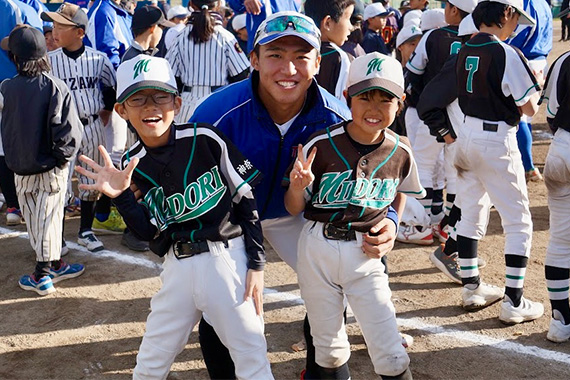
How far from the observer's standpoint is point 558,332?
4.17 meters

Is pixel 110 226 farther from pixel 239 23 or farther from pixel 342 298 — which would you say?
pixel 239 23

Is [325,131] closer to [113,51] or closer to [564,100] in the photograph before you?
[564,100]

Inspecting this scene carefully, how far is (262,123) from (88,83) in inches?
128

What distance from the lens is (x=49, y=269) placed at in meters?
5.23

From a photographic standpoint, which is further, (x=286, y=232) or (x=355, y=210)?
(x=286, y=232)

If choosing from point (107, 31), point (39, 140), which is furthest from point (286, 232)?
point (107, 31)

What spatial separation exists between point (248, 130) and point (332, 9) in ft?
7.14

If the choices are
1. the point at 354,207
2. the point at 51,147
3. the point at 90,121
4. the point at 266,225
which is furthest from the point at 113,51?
the point at 354,207

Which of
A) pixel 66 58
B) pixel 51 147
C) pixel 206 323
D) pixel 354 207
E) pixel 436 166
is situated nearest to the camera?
pixel 354 207

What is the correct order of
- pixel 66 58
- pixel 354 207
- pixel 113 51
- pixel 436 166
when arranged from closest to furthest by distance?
pixel 354 207 → pixel 66 58 → pixel 436 166 → pixel 113 51

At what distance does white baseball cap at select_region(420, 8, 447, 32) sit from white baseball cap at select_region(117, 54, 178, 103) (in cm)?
425

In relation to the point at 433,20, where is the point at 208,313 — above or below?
below

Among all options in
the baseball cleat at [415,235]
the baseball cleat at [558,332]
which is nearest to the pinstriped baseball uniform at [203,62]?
the baseball cleat at [415,235]

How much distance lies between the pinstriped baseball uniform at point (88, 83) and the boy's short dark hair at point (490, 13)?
348 centimetres
